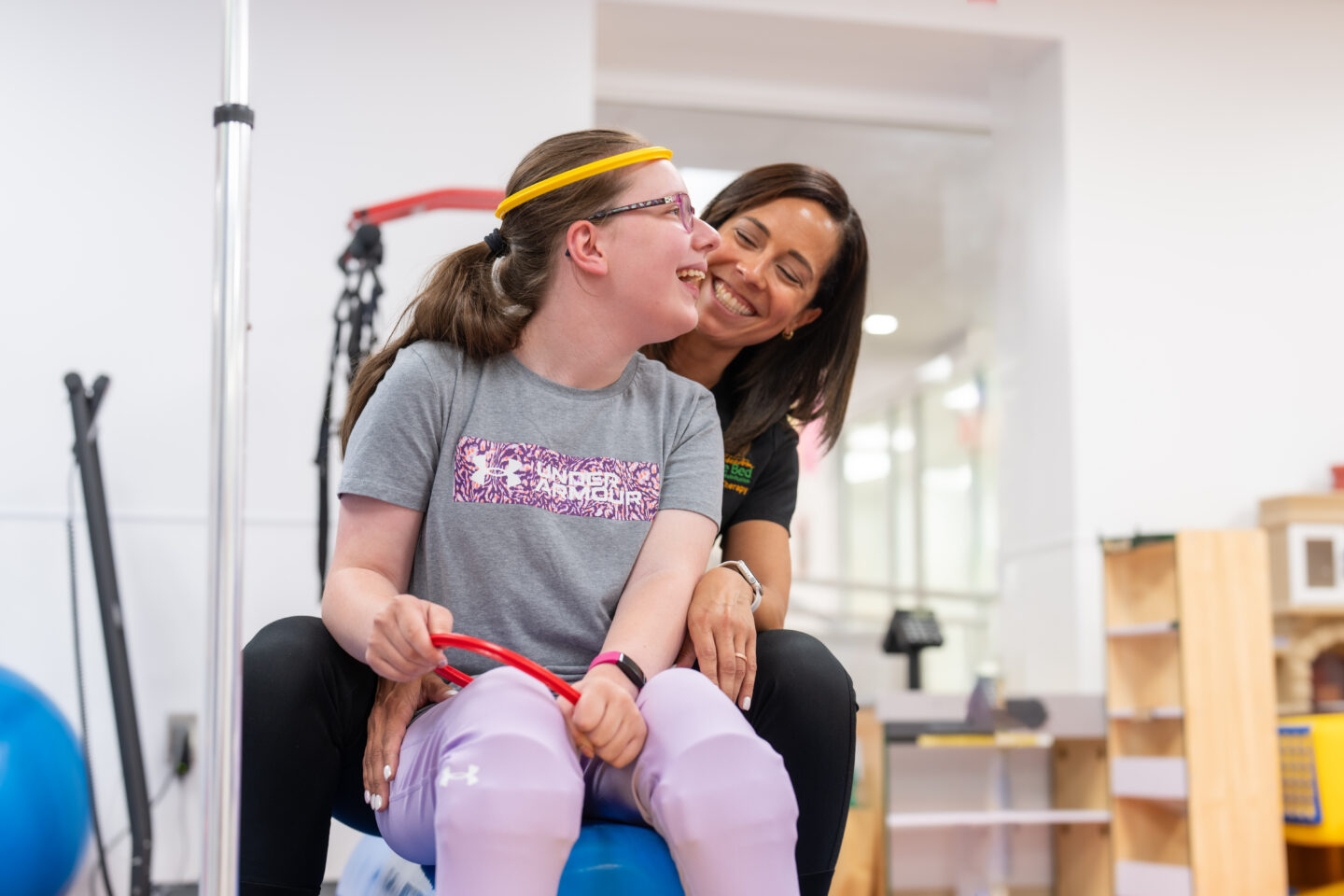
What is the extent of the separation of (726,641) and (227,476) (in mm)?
459

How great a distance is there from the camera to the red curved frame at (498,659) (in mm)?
881

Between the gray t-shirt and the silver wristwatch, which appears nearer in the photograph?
the gray t-shirt

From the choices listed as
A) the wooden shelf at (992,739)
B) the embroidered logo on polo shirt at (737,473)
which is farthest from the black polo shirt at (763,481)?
the wooden shelf at (992,739)

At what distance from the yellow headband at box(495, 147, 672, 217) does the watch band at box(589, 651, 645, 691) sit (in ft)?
1.54

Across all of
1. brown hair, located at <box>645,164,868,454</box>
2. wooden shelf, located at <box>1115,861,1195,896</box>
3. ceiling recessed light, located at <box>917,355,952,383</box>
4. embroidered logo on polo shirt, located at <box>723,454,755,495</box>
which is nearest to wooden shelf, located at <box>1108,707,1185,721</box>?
wooden shelf, located at <box>1115,861,1195,896</box>

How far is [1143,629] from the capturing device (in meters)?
2.89

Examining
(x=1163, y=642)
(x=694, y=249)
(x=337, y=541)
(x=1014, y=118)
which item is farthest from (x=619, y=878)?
(x=1014, y=118)

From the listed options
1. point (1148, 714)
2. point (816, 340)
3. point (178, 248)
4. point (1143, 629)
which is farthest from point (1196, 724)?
point (178, 248)

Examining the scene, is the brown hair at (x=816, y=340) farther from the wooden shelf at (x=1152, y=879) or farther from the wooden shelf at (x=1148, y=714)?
the wooden shelf at (x=1152, y=879)

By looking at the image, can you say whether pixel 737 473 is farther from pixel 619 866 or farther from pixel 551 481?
pixel 619 866

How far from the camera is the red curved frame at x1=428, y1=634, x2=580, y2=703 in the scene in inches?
34.7

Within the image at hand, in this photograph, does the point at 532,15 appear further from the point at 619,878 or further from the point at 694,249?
the point at 619,878

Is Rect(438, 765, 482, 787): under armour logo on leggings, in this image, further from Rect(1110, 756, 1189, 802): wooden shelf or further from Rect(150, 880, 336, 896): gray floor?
Rect(1110, 756, 1189, 802): wooden shelf

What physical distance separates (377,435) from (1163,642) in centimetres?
246
